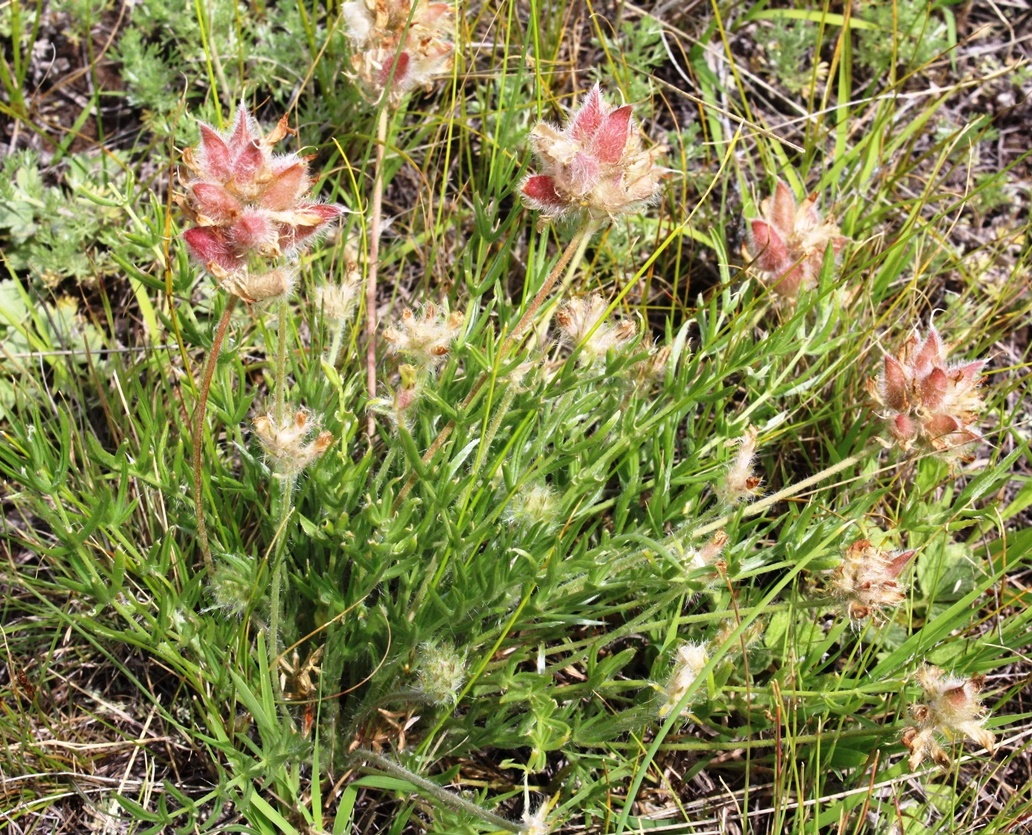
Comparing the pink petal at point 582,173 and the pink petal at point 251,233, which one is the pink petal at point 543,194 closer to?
the pink petal at point 582,173

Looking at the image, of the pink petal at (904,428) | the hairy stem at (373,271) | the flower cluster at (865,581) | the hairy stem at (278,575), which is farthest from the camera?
the hairy stem at (373,271)

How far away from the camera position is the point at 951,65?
398 centimetres

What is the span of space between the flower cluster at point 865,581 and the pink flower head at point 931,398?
271 millimetres

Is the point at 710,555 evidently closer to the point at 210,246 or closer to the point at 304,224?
the point at 304,224

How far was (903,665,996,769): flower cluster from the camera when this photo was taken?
2.00 metres

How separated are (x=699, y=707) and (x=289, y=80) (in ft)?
8.36

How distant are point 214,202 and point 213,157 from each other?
0.25 feet

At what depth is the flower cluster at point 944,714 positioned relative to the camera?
200 centimetres

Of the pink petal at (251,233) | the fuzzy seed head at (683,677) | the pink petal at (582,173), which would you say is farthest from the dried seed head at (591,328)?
the pink petal at (251,233)

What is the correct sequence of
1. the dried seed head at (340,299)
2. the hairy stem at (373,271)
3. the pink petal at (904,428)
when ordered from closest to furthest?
the pink petal at (904,428) < the dried seed head at (340,299) < the hairy stem at (373,271)

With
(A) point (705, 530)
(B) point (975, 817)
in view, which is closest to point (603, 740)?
(A) point (705, 530)

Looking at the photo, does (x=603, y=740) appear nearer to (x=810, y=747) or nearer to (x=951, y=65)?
(x=810, y=747)

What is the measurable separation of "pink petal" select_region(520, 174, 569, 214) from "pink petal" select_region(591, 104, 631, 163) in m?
0.11

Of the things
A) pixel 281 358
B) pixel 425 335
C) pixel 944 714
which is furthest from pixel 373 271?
pixel 944 714
